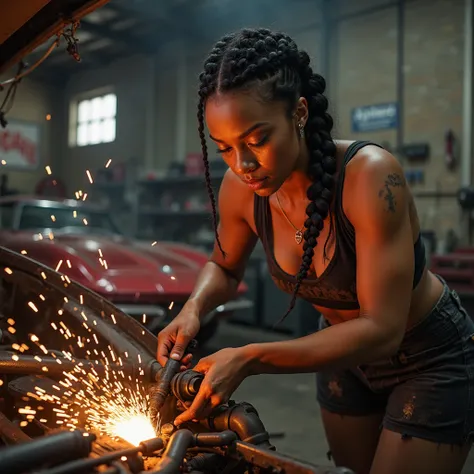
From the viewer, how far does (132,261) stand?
5.22 m

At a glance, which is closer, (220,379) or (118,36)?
(220,379)

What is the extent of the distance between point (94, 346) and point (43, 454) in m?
1.09

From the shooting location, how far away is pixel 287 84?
59.5 inches

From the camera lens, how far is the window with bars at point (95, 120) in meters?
14.3

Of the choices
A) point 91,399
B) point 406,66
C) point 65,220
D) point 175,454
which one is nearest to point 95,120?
point 406,66

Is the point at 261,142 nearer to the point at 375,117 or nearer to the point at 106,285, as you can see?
the point at 106,285

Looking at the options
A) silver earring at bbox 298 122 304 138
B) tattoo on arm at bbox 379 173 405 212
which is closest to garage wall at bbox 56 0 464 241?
silver earring at bbox 298 122 304 138

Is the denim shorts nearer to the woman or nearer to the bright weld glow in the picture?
the woman

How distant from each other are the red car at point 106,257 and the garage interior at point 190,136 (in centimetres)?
2

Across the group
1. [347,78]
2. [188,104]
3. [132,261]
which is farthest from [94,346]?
[188,104]

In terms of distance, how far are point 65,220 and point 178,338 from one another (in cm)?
467

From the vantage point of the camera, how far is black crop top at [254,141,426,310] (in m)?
1.61

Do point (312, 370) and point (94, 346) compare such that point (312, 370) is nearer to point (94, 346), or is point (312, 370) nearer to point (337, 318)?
point (337, 318)

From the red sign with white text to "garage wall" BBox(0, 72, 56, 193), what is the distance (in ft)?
0.53
